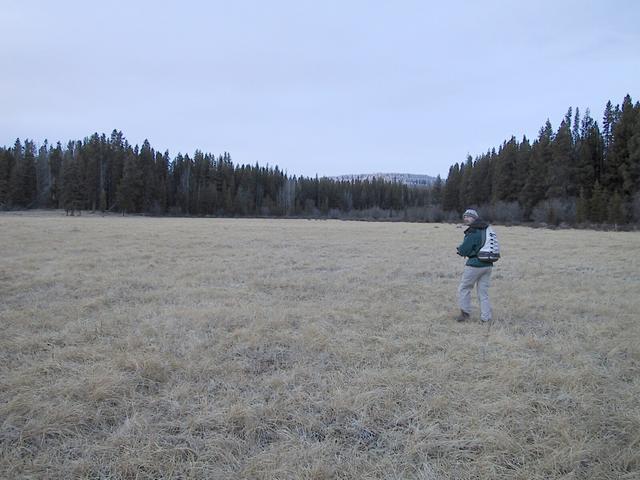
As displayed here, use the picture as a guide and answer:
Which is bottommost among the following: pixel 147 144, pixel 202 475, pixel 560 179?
pixel 202 475

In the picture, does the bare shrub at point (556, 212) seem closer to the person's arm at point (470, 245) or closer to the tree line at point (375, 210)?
the tree line at point (375, 210)

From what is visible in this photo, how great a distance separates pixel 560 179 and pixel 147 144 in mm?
79091

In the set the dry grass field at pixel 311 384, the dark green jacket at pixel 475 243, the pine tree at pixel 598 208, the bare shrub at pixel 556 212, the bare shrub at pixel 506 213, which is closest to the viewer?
the dry grass field at pixel 311 384

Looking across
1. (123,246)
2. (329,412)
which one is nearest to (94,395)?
(329,412)

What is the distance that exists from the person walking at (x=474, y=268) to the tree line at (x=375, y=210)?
46.6m

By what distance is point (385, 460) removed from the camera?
2.75m

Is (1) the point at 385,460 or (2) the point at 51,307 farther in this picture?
(2) the point at 51,307

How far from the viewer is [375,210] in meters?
86.5

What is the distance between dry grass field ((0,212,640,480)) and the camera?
274 cm

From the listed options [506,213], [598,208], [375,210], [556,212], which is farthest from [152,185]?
[598,208]

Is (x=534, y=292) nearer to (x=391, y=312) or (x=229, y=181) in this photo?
(x=391, y=312)

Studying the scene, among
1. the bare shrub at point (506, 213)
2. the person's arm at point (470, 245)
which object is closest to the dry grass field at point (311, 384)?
the person's arm at point (470, 245)

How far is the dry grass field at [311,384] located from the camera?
274 cm

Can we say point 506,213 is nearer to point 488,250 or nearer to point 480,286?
point 480,286
